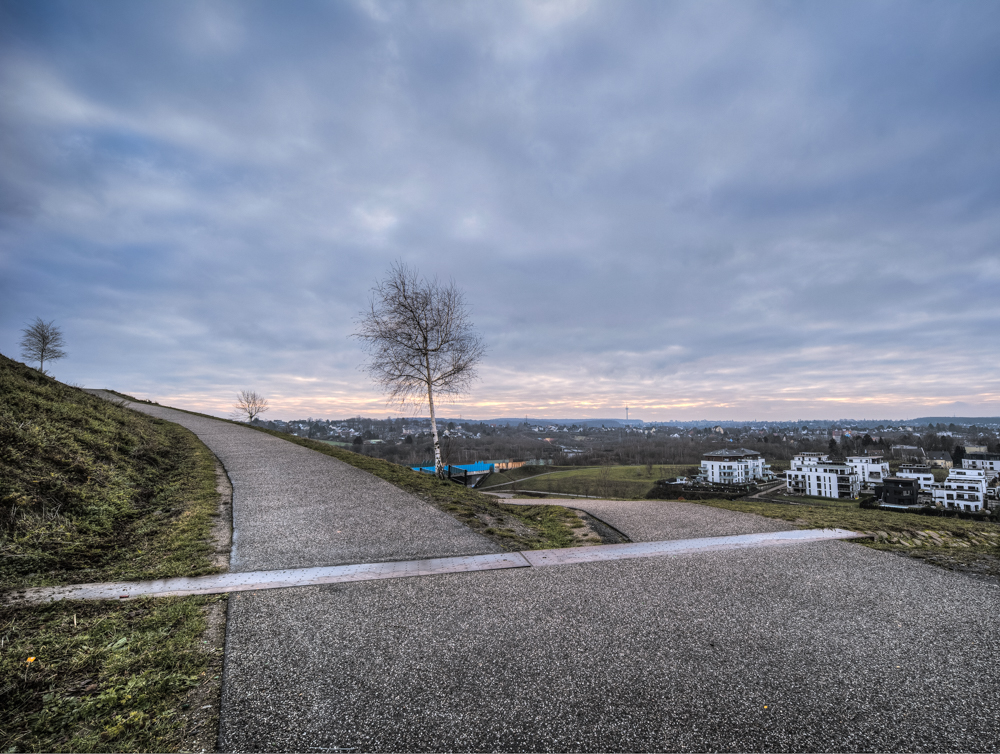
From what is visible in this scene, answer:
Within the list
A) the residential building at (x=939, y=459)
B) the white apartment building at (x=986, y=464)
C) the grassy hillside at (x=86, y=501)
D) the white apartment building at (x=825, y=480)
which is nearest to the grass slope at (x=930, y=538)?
the grassy hillside at (x=86, y=501)

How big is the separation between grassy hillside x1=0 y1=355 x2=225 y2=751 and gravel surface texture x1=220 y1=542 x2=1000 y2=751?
0.32 m

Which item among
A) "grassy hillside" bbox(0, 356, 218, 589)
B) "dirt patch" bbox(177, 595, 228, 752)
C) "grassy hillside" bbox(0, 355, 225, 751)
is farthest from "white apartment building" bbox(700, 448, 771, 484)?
"dirt patch" bbox(177, 595, 228, 752)

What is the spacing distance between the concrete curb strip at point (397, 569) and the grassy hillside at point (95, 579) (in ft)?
0.79

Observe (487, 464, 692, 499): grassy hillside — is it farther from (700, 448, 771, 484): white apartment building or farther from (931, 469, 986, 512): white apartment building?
(931, 469, 986, 512): white apartment building

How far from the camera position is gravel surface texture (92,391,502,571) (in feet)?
16.5

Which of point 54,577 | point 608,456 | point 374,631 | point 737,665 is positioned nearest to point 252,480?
point 54,577

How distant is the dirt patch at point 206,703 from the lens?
2096 mm

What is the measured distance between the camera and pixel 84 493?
5941mm

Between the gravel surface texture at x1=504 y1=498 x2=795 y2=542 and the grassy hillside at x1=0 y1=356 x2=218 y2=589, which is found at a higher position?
the grassy hillside at x1=0 y1=356 x2=218 y2=589

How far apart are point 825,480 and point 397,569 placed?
42776 millimetres

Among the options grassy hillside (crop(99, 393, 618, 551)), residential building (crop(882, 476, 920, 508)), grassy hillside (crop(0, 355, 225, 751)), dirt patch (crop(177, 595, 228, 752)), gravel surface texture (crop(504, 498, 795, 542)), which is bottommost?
residential building (crop(882, 476, 920, 508))

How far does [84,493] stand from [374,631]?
565 centimetres

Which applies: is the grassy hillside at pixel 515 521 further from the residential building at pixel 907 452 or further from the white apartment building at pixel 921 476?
the residential building at pixel 907 452

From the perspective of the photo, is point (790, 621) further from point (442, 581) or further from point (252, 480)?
point (252, 480)
